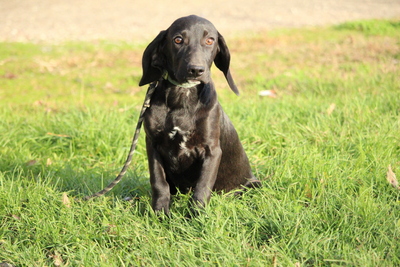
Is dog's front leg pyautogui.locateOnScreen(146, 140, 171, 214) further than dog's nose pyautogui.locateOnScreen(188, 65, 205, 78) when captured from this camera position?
Yes

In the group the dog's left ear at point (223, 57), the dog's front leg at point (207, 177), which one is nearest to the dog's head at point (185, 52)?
the dog's left ear at point (223, 57)

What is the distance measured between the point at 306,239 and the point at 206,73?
3.83 ft

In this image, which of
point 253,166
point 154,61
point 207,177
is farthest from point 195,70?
point 253,166

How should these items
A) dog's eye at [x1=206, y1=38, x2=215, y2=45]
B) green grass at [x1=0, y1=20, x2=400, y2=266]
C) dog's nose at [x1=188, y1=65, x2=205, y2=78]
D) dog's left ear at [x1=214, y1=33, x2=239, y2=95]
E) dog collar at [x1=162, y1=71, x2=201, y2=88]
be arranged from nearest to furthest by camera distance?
green grass at [x1=0, y1=20, x2=400, y2=266] → dog's nose at [x1=188, y1=65, x2=205, y2=78] → dog collar at [x1=162, y1=71, x2=201, y2=88] → dog's eye at [x1=206, y1=38, x2=215, y2=45] → dog's left ear at [x1=214, y1=33, x2=239, y2=95]

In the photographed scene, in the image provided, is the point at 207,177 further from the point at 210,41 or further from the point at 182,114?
the point at 210,41

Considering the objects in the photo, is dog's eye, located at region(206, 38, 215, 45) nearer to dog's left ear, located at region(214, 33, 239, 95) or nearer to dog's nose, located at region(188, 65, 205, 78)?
dog's left ear, located at region(214, 33, 239, 95)

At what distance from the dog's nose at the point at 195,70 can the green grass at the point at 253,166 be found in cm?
87

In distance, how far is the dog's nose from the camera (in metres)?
2.98

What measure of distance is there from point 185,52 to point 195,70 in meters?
0.20

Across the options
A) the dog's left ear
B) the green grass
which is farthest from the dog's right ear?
the green grass

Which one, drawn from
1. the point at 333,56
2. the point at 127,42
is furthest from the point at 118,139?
the point at 127,42

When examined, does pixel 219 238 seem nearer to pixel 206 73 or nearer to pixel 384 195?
pixel 206 73

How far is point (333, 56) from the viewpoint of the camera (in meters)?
8.42

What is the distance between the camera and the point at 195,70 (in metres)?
2.99
